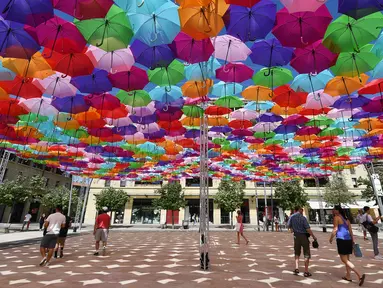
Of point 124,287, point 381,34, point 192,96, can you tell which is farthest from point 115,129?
point 381,34

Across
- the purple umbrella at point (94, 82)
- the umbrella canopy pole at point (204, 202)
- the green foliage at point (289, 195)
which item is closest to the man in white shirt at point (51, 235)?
the purple umbrella at point (94, 82)

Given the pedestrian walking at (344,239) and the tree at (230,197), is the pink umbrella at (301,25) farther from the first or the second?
the tree at (230,197)

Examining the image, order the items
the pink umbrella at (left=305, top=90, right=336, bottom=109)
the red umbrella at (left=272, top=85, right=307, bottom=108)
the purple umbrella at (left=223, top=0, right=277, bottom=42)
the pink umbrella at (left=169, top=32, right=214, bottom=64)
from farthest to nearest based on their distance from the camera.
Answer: the pink umbrella at (left=305, top=90, right=336, bottom=109) < the red umbrella at (left=272, top=85, right=307, bottom=108) < the pink umbrella at (left=169, top=32, right=214, bottom=64) < the purple umbrella at (left=223, top=0, right=277, bottom=42)

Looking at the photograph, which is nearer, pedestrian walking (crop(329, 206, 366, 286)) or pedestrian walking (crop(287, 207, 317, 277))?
pedestrian walking (crop(329, 206, 366, 286))

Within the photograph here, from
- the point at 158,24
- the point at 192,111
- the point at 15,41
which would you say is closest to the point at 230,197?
the point at 192,111

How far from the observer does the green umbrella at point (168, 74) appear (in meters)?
7.32

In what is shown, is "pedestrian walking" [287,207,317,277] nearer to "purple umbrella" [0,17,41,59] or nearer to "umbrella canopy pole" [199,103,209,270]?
"umbrella canopy pole" [199,103,209,270]

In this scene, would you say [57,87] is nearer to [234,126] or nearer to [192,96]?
[192,96]

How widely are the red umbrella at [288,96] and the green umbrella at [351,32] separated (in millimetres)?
2461

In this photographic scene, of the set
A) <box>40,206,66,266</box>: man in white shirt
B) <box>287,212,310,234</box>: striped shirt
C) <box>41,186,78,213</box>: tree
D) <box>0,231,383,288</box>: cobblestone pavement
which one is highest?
<box>41,186,78,213</box>: tree

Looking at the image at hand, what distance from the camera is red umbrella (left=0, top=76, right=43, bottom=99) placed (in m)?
7.54

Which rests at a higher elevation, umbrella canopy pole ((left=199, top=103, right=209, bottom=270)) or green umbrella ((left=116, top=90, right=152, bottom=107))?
green umbrella ((left=116, top=90, right=152, bottom=107))

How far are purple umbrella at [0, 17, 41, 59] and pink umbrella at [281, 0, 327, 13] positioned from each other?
544cm

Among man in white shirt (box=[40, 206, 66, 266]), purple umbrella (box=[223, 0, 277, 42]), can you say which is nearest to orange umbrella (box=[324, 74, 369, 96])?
purple umbrella (box=[223, 0, 277, 42])
